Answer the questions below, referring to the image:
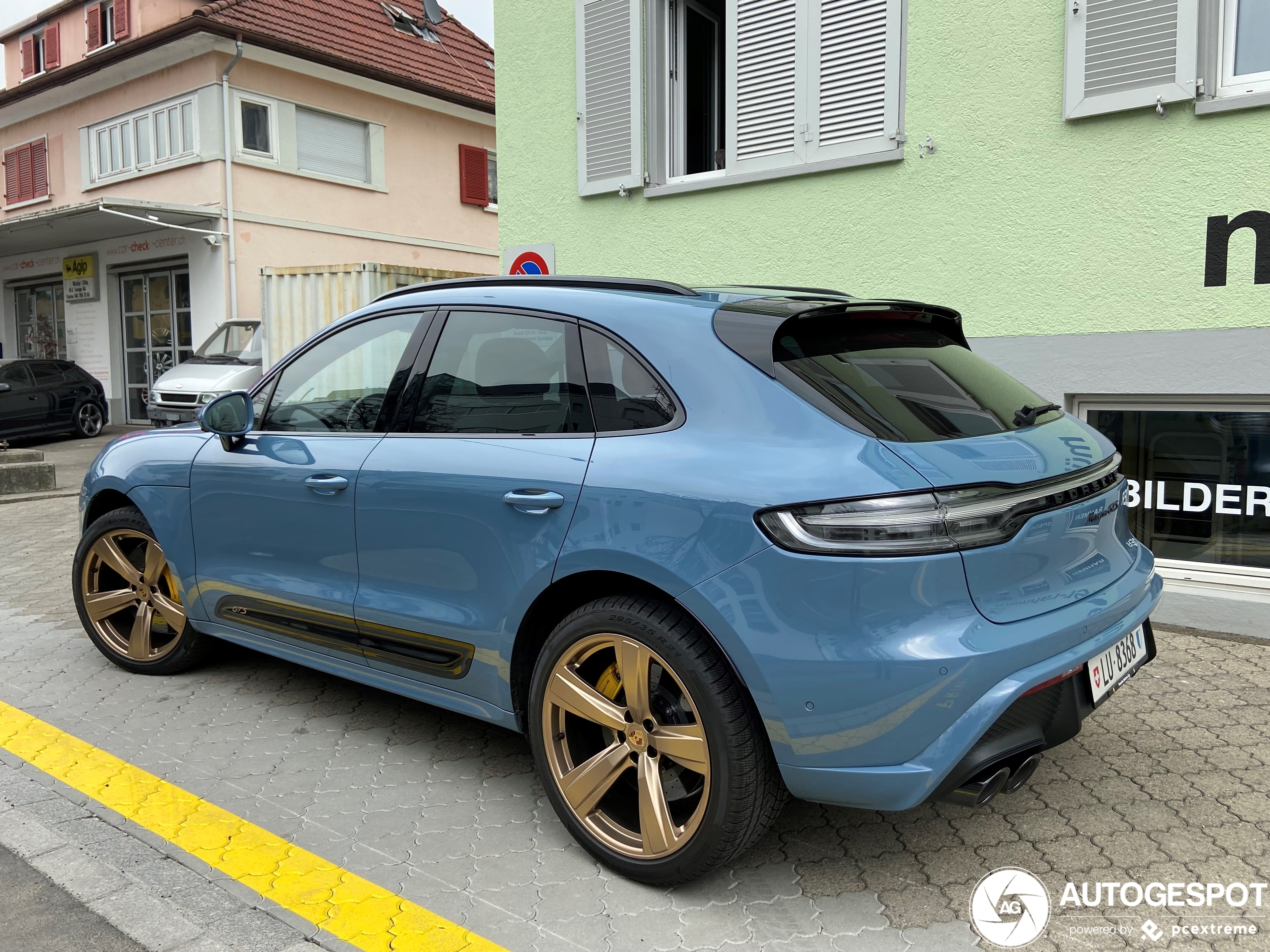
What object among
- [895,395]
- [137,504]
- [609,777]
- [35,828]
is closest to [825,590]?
[895,395]

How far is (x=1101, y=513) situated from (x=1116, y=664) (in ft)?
1.37

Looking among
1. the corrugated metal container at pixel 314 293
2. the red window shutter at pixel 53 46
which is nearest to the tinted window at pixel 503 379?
the corrugated metal container at pixel 314 293

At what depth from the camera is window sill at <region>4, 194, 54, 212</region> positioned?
20938 mm

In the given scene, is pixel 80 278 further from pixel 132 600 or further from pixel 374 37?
pixel 132 600

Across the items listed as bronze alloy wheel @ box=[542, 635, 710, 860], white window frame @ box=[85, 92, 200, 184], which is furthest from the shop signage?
bronze alloy wheel @ box=[542, 635, 710, 860]

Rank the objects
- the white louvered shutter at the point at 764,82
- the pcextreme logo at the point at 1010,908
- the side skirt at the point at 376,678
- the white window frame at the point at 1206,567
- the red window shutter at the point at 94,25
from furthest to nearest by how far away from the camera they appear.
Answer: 1. the red window shutter at the point at 94,25
2. the white louvered shutter at the point at 764,82
3. the white window frame at the point at 1206,567
4. the side skirt at the point at 376,678
5. the pcextreme logo at the point at 1010,908

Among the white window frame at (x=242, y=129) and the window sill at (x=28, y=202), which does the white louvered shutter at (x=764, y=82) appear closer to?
the white window frame at (x=242, y=129)

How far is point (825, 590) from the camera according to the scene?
240cm

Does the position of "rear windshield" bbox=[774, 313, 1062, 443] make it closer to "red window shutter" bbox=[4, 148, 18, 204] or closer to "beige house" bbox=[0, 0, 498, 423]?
"beige house" bbox=[0, 0, 498, 423]

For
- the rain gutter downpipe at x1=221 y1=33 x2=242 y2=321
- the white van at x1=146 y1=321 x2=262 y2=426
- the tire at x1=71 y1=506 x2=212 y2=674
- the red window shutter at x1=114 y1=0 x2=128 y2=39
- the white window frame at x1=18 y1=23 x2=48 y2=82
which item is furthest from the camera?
Result: the white window frame at x1=18 y1=23 x2=48 y2=82

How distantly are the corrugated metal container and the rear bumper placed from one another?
35.3ft

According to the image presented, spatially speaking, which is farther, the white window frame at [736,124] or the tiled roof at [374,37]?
the tiled roof at [374,37]

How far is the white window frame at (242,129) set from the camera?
1744 cm

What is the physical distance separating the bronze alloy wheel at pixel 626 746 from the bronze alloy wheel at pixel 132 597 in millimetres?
2304
